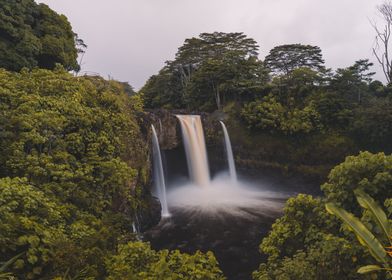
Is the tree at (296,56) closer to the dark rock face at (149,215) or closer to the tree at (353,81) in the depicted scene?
the tree at (353,81)

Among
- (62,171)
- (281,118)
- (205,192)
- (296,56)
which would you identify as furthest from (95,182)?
(296,56)

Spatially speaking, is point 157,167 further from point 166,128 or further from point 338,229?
point 338,229

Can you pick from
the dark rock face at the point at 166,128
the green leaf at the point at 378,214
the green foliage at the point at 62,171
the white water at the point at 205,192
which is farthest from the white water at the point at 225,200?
the green leaf at the point at 378,214

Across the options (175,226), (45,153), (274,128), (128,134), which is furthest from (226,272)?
(274,128)

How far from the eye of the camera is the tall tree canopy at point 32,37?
15719mm

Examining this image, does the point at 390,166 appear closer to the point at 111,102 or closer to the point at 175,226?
the point at 111,102

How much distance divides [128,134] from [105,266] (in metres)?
8.01

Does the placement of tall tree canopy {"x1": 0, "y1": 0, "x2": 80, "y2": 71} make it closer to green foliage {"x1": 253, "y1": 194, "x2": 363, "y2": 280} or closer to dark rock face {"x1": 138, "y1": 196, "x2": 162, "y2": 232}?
dark rock face {"x1": 138, "y1": 196, "x2": 162, "y2": 232}

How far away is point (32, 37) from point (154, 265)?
1603 cm

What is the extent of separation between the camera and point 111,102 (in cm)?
1243

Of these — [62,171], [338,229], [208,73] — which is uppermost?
[208,73]

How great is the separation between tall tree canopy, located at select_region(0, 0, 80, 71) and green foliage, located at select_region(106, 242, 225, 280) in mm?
13863

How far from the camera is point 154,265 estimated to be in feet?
17.0

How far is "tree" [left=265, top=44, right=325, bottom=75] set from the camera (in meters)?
34.9
